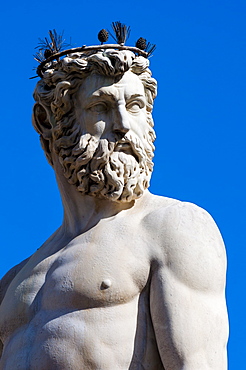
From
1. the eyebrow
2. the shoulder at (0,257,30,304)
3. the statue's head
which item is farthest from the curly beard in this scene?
the shoulder at (0,257,30,304)

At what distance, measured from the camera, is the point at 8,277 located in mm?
11453

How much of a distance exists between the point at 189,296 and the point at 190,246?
0.41 m

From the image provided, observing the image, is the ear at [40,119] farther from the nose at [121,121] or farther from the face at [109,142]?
the nose at [121,121]

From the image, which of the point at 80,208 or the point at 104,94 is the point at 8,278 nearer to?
the point at 80,208

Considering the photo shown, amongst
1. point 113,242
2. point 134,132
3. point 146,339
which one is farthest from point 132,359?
point 134,132

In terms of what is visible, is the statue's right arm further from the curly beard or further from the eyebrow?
the eyebrow

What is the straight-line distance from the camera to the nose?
10.6 m

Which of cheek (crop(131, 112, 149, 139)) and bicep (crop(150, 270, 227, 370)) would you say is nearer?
bicep (crop(150, 270, 227, 370))

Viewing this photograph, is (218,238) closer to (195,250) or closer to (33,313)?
(195,250)

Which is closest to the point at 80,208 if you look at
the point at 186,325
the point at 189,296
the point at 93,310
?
the point at 93,310

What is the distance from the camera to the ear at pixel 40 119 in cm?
1116

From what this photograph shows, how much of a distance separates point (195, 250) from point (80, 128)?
4.68ft

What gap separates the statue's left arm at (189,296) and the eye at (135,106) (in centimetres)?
97

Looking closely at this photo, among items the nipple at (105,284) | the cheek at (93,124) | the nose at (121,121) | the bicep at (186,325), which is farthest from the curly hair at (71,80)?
the bicep at (186,325)
